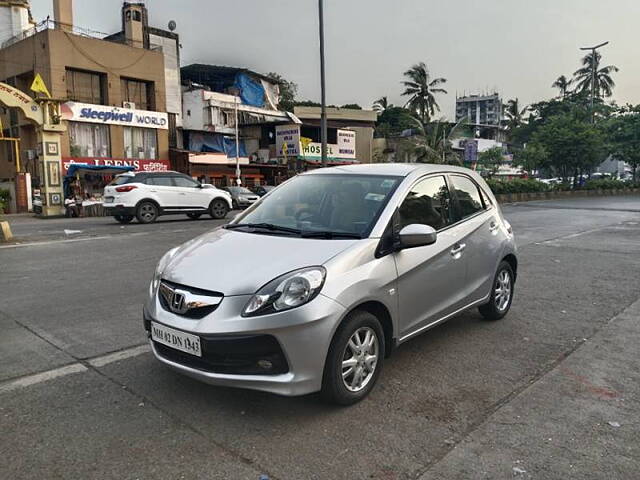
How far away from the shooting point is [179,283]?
133 inches

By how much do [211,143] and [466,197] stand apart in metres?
35.2

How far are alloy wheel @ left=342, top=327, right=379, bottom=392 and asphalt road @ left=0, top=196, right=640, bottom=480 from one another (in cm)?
16

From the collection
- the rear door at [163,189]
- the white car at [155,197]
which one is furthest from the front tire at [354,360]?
the rear door at [163,189]

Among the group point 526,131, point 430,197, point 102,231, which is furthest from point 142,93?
point 526,131

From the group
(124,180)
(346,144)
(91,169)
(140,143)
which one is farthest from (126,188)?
(346,144)

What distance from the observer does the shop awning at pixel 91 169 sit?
2937 cm

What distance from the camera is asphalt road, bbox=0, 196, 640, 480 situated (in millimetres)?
2799

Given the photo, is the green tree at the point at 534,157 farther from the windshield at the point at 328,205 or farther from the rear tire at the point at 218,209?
the windshield at the point at 328,205

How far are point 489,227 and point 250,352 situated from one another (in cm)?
299

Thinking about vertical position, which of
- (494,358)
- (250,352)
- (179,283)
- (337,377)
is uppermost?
(179,283)

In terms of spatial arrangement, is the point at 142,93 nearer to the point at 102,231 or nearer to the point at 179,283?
the point at 102,231

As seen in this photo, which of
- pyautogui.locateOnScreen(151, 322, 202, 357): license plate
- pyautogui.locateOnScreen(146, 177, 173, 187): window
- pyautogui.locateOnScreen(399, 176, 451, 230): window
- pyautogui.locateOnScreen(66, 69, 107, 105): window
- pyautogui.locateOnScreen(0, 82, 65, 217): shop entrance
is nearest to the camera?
pyautogui.locateOnScreen(151, 322, 202, 357): license plate

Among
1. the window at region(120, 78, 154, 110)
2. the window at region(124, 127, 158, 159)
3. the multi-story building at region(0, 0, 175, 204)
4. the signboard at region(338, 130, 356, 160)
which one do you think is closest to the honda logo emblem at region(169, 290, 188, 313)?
the multi-story building at region(0, 0, 175, 204)

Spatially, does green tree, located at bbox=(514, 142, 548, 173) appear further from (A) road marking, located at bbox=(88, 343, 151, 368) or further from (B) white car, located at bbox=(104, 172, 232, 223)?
(A) road marking, located at bbox=(88, 343, 151, 368)
